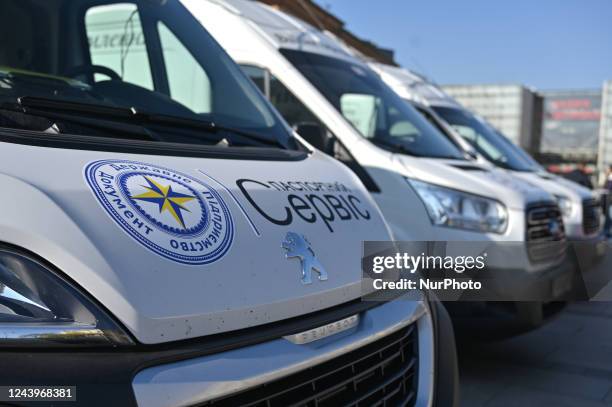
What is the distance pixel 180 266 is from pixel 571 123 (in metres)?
42.2

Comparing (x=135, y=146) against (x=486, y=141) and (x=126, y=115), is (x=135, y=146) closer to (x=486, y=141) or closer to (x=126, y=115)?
(x=126, y=115)

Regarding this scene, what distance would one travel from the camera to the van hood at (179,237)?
4.47ft

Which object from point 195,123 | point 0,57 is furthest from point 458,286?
point 0,57

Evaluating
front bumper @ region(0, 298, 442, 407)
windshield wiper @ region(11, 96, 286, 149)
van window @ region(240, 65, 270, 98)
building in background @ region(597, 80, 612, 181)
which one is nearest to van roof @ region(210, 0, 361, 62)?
van window @ region(240, 65, 270, 98)

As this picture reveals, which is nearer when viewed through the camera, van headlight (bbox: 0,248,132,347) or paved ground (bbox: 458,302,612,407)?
van headlight (bbox: 0,248,132,347)

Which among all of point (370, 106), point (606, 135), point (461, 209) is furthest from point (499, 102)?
point (461, 209)

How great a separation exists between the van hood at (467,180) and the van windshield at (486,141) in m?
2.99

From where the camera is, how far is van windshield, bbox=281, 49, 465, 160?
4344 millimetres

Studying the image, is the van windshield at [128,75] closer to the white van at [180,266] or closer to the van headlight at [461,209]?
the white van at [180,266]

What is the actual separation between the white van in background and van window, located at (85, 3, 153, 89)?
83cm

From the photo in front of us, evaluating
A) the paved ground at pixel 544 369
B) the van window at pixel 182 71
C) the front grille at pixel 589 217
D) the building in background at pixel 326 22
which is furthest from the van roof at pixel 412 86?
the van window at pixel 182 71

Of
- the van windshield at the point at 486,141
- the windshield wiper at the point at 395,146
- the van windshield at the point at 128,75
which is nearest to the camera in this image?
the van windshield at the point at 128,75

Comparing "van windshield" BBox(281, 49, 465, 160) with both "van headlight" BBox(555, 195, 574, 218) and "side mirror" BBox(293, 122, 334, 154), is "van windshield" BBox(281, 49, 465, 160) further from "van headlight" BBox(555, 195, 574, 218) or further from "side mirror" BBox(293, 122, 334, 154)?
"van headlight" BBox(555, 195, 574, 218)

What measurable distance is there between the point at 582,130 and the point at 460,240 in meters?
40.2
